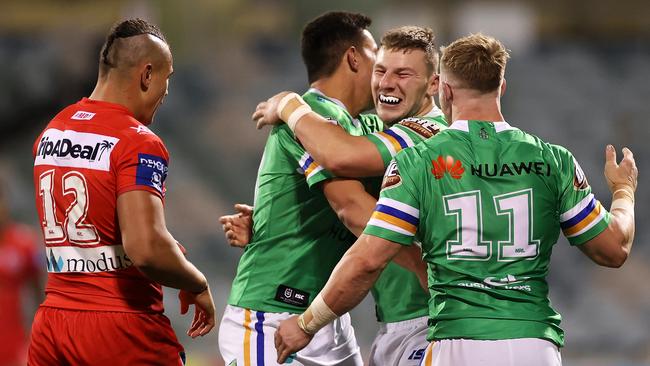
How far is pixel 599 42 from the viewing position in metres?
16.8

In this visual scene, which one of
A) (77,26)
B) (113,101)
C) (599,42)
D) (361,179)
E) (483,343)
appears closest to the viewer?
(483,343)

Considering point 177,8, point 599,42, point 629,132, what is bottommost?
point 629,132

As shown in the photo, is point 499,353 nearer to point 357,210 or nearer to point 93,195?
point 357,210

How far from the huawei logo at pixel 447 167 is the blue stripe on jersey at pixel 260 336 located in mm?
1209

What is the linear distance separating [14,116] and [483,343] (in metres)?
12.0

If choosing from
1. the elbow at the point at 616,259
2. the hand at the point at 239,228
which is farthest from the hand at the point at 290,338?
the elbow at the point at 616,259

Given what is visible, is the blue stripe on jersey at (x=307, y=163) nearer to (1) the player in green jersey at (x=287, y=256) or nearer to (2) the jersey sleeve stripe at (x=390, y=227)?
(1) the player in green jersey at (x=287, y=256)

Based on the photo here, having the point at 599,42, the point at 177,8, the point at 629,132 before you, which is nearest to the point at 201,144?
the point at 177,8

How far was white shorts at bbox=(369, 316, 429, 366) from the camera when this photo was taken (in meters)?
4.25

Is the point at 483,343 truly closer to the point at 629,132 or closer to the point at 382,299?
the point at 382,299

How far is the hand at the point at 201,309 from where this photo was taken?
13.3ft

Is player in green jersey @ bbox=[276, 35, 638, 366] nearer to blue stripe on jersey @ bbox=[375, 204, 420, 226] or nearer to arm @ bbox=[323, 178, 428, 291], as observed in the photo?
blue stripe on jersey @ bbox=[375, 204, 420, 226]

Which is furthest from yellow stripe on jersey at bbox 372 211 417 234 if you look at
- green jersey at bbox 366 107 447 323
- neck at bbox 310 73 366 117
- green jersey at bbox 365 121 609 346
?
neck at bbox 310 73 366 117

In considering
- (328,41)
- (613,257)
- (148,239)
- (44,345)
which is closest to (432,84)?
(328,41)
